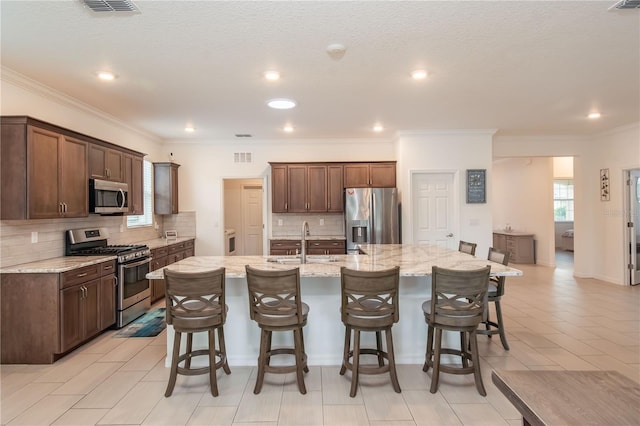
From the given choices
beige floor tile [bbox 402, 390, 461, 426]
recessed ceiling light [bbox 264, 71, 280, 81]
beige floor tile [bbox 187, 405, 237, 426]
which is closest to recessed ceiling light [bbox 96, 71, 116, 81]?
recessed ceiling light [bbox 264, 71, 280, 81]

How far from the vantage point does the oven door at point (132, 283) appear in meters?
4.08

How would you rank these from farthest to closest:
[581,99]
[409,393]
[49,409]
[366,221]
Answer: [366,221] < [581,99] < [409,393] < [49,409]

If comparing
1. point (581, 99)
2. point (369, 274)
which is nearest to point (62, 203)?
point (369, 274)

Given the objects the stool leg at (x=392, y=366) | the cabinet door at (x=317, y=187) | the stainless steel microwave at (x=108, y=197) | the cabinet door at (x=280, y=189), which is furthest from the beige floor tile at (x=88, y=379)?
the cabinet door at (x=317, y=187)

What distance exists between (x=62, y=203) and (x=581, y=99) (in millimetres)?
6176

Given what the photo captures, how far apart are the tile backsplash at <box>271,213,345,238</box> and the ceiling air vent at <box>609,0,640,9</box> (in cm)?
484

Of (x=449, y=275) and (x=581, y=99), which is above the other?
(x=581, y=99)

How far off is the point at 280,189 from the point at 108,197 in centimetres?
275

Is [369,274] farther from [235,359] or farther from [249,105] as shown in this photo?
[249,105]

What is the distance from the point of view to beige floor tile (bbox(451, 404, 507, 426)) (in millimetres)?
2270

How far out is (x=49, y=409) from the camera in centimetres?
247

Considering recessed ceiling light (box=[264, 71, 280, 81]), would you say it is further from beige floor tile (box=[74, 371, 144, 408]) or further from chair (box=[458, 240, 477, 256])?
beige floor tile (box=[74, 371, 144, 408])

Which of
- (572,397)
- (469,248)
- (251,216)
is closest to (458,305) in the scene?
(572,397)

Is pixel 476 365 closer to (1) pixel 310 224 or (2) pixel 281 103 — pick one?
(2) pixel 281 103
